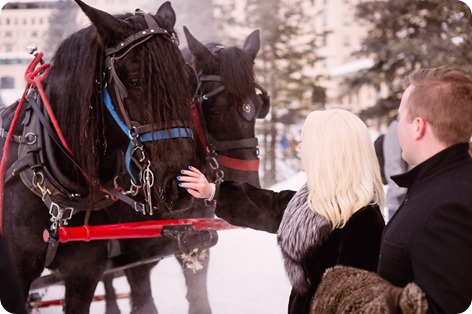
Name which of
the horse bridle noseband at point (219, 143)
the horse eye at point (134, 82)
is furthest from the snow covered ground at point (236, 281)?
the horse eye at point (134, 82)

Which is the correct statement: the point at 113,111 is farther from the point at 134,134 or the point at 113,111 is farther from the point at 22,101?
the point at 22,101

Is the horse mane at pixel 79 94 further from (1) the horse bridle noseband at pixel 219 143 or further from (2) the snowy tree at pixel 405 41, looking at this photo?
(2) the snowy tree at pixel 405 41

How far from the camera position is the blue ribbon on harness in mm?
1921

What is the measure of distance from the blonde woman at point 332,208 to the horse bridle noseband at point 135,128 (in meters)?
0.48

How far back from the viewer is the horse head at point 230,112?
2889 mm

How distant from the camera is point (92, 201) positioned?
2148 millimetres

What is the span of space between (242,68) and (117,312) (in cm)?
146

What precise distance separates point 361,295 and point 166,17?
1.41 m

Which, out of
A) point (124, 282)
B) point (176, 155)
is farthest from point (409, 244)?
point (124, 282)

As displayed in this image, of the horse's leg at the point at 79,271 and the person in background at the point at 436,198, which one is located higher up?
the person in background at the point at 436,198

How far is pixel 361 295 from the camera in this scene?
1.42 m

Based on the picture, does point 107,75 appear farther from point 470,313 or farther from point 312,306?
point 470,313

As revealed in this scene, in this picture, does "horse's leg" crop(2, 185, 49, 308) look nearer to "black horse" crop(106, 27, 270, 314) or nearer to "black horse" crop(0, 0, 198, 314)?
"black horse" crop(0, 0, 198, 314)

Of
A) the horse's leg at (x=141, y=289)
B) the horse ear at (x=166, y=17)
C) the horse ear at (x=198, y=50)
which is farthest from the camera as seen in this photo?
the horse ear at (x=198, y=50)
